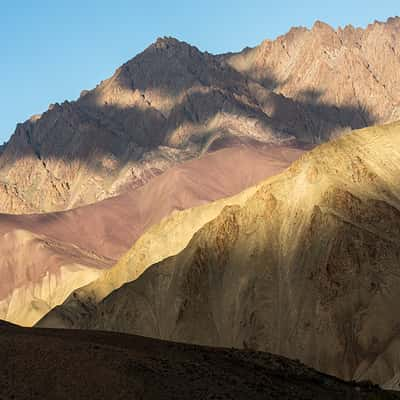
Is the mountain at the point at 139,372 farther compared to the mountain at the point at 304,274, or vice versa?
the mountain at the point at 304,274

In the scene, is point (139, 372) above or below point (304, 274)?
below

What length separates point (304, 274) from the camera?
87500mm

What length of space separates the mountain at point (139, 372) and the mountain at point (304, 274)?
33.8m

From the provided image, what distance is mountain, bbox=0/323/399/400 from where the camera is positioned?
33156 mm

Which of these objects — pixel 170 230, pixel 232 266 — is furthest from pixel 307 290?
pixel 170 230

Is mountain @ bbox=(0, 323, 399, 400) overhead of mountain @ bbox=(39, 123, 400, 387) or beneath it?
beneath

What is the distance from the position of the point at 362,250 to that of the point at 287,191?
1273 centimetres

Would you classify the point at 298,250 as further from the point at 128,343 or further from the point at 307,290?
the point at 128,343

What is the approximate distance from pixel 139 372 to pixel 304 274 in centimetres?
5353

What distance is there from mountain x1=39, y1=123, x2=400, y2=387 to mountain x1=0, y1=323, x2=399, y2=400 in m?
33.8

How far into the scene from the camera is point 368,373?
249 feet

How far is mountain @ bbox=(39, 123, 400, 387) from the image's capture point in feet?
267

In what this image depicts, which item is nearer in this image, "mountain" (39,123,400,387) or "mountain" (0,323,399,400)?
"mountain" (0,323,399,400)

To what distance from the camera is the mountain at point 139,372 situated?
109 feet
